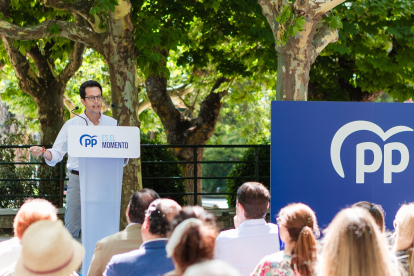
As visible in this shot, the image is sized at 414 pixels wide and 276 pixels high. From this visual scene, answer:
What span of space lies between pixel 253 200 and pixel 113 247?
1032 millimetres

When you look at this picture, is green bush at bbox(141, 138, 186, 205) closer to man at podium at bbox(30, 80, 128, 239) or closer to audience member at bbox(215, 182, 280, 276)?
man at podium at bbox(30, 80, 128, 239)

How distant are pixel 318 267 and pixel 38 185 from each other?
7880 millimetres

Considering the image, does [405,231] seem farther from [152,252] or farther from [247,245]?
[152,252]

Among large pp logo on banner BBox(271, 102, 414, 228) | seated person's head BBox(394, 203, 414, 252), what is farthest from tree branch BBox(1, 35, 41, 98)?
seated person's head BBox(394, 203, 414, 252)

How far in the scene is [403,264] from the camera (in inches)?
110

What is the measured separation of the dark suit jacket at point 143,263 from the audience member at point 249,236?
68cm

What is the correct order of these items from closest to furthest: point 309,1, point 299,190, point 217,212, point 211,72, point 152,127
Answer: point 299,190, point 309,1, point 217,212, point 211,72, point 152,127

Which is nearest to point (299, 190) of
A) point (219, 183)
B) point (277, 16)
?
point (277, 16)

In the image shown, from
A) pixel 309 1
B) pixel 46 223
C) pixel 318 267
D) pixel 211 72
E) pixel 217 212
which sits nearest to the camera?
pixel 46 223

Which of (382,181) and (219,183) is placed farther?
(219,183)

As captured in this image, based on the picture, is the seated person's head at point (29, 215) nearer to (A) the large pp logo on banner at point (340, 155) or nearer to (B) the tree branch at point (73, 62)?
(A) the large pp logo on banner at point (340, 155)

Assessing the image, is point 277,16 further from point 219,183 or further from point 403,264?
point 219,183

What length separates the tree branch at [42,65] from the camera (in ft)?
35.0

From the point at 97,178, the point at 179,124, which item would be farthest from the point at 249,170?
the point at 97,178
